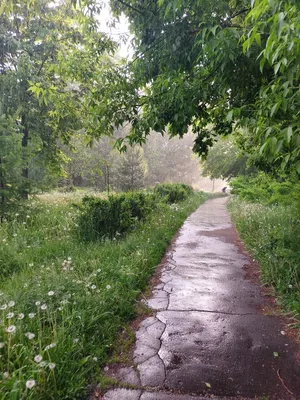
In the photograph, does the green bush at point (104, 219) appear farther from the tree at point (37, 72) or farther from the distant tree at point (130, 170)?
the distant tree at point (130, 170)

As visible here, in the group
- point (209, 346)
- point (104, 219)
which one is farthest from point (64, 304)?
point (104, 219)

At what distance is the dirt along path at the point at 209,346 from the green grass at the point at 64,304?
312 mm

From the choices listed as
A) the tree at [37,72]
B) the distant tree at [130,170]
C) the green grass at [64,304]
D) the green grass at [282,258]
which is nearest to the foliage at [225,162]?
the distant tree at [130,170]

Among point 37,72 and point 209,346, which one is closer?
point 209,346

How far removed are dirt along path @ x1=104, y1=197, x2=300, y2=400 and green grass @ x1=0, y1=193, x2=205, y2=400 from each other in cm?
31

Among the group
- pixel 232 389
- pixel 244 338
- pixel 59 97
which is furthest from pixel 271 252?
pixel 59 97

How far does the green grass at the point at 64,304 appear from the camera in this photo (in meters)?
2.00

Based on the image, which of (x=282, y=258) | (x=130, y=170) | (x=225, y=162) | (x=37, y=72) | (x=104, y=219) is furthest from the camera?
(x=130, y=170)

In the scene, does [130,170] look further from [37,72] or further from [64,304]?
[64,304]

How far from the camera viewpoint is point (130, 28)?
4430mm

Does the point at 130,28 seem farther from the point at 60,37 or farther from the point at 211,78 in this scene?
the point at 60,37

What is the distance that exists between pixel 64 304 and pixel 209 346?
161 cm

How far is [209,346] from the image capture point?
260 centimetres

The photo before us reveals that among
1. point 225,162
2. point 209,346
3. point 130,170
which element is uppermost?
point 225,162
